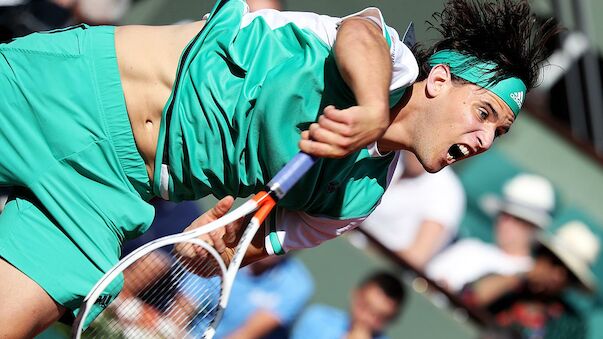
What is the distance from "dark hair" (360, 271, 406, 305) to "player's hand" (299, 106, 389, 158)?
9.37 ft

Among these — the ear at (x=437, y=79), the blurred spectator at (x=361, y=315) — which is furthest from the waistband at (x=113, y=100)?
the blurred spectator at (x=361, y=315)

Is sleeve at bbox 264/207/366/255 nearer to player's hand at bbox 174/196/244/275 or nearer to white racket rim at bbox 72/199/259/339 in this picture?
player's hand at bbox 174/196/244/275

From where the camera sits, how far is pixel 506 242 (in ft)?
22.0

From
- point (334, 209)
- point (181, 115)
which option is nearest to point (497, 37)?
point (334, 209)

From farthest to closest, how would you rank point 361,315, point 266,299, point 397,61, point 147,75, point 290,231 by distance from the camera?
point 361,315 < point 266,299 < point 290,231 < point 147,75 < point 397,61

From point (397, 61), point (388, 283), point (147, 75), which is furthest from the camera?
point (388, 283)

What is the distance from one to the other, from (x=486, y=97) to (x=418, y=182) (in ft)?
9.43

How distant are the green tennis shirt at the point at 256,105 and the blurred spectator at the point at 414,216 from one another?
2.61m

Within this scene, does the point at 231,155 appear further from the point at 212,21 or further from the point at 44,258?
the point at 44,258

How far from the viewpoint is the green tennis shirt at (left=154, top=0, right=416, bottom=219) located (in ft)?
11.6

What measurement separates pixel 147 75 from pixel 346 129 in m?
0.83

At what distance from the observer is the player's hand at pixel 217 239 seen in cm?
353

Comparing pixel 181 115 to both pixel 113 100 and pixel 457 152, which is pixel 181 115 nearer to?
pixel 113 100

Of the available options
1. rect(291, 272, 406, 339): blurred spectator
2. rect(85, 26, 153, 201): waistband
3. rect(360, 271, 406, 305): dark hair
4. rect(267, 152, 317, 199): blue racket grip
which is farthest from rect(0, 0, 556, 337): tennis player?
rect(360, 271, 406, 305): dark hair
